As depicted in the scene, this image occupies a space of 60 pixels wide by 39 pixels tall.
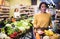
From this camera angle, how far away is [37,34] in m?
1.31

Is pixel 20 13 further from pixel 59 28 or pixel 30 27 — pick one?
pixel 59 28

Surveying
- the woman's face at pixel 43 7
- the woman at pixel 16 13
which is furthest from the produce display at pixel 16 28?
the woman's face at pixel 43 7

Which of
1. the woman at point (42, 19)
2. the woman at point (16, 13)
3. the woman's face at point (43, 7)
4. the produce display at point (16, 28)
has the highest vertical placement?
the woman's face at point (43, 7)

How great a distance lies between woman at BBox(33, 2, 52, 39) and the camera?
1.30 meters

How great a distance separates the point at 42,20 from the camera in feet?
4.26

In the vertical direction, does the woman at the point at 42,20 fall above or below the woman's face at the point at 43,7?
below

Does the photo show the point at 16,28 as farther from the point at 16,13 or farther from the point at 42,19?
the point at 42,19

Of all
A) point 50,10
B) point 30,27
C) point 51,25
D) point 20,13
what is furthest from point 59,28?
point 20,13

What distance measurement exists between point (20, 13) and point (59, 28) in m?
0.47

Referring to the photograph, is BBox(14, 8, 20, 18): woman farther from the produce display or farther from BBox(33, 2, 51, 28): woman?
BBox(33, 2, 51, 28): woman

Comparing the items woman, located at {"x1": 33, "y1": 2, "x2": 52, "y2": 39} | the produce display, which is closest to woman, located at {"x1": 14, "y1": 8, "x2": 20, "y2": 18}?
the produce display

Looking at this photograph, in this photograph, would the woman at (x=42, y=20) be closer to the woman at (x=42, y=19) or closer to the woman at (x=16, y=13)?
the woman at (x=42, y=19)

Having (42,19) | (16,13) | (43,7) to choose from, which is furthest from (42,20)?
(16,13)

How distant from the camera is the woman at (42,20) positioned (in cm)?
130
